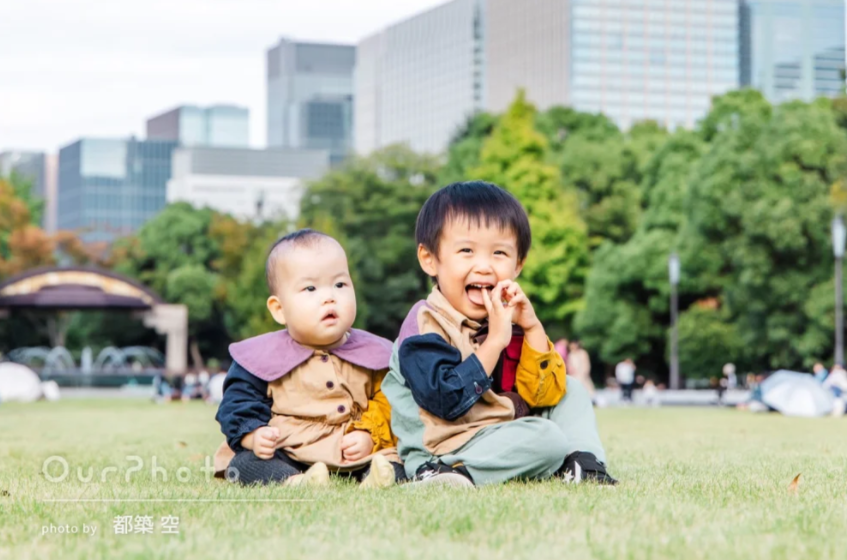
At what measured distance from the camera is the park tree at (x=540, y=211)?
42344 mm

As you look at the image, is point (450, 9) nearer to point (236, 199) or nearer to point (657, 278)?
point (236, 199)

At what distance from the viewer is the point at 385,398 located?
5676 mm

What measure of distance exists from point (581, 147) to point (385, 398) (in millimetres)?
44240

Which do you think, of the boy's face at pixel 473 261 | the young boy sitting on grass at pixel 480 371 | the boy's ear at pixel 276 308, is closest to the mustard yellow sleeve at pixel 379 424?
the young boy sitting on grass at pixel 480 371

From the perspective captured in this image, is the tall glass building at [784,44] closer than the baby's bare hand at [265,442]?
No

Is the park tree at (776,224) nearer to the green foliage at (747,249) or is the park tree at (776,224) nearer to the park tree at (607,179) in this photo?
the green foliage at (747,249)

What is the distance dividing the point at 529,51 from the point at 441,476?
113644mm

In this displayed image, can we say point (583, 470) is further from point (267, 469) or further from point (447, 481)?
point (267, 469)

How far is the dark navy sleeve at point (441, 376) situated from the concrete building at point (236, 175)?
440ft

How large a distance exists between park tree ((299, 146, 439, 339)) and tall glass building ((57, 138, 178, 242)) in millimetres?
123809

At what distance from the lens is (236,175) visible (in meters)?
144

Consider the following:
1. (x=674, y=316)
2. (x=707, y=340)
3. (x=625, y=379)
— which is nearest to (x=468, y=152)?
(x=707, y=340)

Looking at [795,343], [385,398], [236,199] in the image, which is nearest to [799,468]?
[385,398]

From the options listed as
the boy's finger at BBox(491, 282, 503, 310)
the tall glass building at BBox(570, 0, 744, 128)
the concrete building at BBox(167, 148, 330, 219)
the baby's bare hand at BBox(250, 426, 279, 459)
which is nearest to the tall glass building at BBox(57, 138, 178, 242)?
the concrete building at BBox(167, 148, 330, 219)
